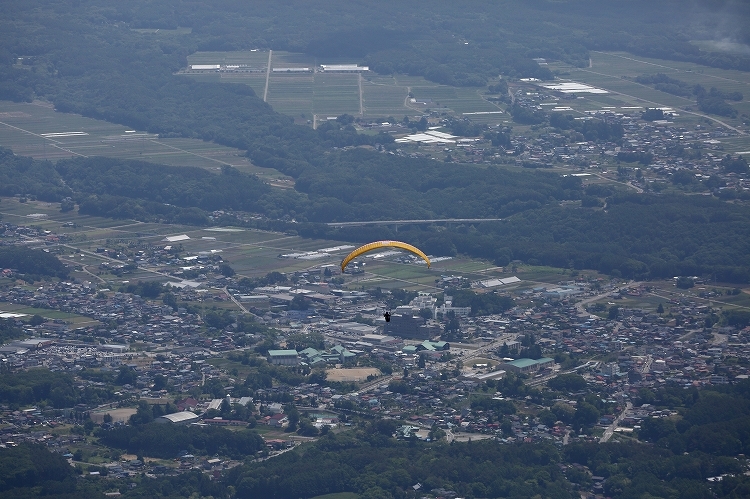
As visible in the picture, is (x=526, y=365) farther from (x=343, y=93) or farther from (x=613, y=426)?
(x=343, y=93)

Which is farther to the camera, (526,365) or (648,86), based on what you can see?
(648,86)

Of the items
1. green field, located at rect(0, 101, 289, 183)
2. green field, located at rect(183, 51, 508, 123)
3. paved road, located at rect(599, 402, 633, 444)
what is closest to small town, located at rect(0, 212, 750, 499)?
paved road, located at rect(599, 402, 633, 444)

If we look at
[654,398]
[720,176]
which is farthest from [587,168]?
[654,398]

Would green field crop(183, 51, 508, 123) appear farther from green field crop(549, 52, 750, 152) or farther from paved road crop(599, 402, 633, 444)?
Result: paved road crop(599, 402, 633, 444)

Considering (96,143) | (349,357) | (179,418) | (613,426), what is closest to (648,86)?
(96,143)

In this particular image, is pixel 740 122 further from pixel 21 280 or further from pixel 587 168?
pixel 21 280

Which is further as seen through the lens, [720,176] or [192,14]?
[192,14]
